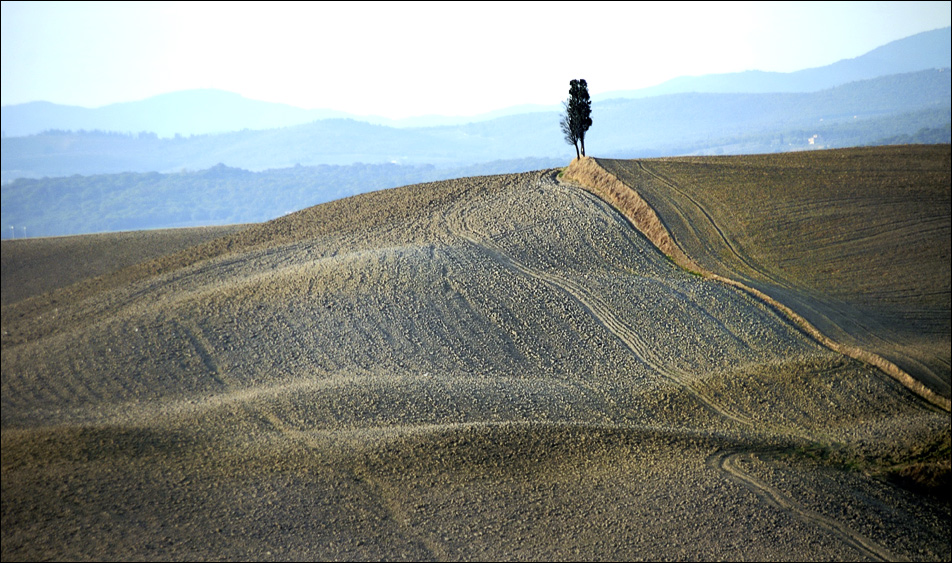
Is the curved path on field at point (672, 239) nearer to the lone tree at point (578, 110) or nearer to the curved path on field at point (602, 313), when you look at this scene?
the lone tree at point (578, 110)

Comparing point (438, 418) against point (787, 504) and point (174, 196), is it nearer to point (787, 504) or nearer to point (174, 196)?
point (787, 504)

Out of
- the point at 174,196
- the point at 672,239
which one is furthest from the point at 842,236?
the point at 174,196

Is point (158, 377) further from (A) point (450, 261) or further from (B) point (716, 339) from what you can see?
(B) point (716, 339)

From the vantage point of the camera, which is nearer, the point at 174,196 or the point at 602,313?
the point at 602,313

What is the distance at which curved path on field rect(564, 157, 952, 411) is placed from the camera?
13641 millimetres

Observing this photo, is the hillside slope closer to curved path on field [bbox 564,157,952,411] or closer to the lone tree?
curved path on field [bbox 564,157,952,411]

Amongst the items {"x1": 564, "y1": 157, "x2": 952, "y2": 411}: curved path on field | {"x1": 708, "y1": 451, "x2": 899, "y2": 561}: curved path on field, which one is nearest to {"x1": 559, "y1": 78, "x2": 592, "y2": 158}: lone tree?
{"x1": 564, "y1": 157, "x2": 952, "y2": 411}: curved path on field

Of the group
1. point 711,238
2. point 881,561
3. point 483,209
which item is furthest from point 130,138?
point 881,561

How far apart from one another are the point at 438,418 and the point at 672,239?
11.4 m

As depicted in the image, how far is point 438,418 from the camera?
38.9ft

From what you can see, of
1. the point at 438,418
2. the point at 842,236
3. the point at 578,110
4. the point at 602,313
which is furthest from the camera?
the point at 578,110

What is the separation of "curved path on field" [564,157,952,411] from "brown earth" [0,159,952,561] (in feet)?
1.00

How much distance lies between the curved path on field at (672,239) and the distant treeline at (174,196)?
54.0ft

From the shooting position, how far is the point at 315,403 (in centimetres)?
1185
